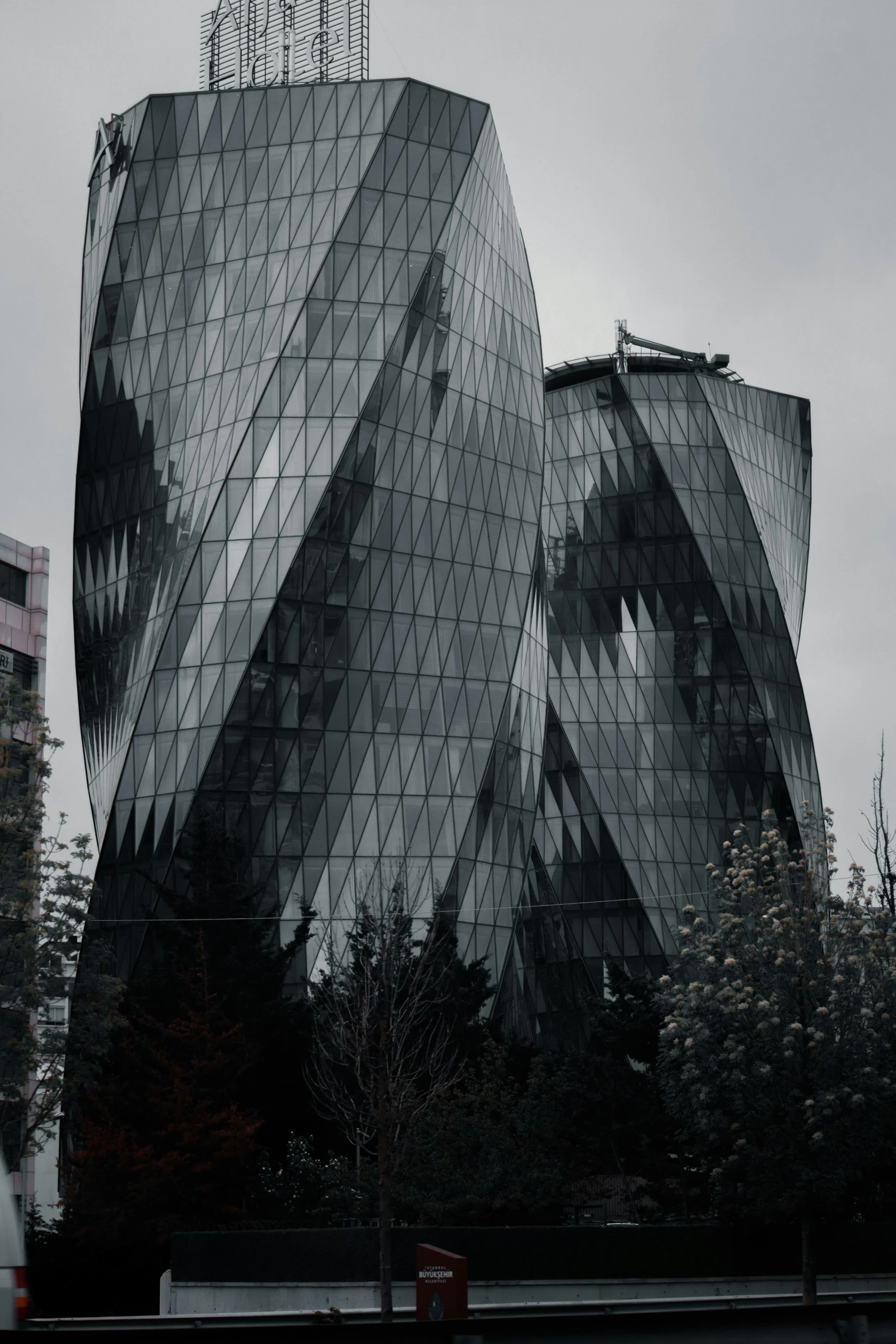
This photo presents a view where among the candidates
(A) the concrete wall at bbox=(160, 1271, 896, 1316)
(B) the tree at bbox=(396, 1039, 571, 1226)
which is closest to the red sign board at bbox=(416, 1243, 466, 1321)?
(A) the concrete wall at bbox=(160, 1271, 896, 1316)

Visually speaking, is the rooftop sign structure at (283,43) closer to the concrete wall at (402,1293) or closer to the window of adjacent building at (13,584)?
the window of adjacent building at (13,584)

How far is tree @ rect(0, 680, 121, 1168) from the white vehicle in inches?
1037

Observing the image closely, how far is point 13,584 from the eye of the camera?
217 feet

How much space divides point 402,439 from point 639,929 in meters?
31.8

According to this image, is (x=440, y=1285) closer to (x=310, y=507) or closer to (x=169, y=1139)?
(x=169, y=1139)

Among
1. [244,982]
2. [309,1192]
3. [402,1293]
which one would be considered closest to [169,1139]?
[309,1192]

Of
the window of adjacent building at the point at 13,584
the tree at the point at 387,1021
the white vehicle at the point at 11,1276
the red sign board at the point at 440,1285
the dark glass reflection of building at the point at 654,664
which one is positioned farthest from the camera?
the dark glass reflection of building at the point at 654,664

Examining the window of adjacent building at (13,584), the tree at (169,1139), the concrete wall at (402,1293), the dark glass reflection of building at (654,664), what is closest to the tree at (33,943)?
the tree at (169,1139)

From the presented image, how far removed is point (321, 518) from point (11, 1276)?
162ft

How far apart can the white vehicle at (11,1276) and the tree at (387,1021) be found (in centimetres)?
1348

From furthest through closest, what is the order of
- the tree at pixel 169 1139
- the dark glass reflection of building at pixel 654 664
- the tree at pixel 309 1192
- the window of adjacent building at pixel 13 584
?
the dark glass reflection of building at pixel 654 664 < the window of adjacent building at pixel 13 584 < the tree at pixel 309 1192 < the tree at pixel 169 1139

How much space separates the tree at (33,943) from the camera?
128ft

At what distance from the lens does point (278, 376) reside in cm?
6209

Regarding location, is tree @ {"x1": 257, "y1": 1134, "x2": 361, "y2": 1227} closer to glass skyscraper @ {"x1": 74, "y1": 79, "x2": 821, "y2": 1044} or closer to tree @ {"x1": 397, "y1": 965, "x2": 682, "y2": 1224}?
tree @ {"x1": 397, "y1": 965, "x2": 682, "y2": 1224}
